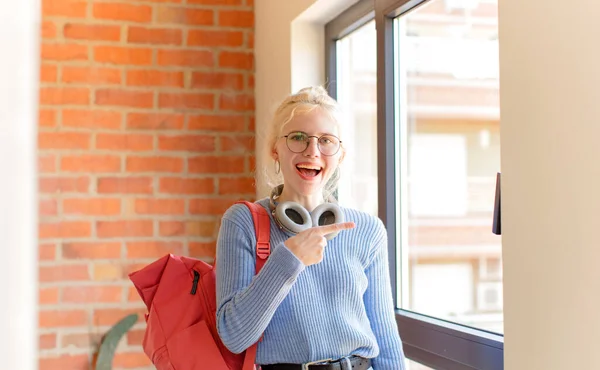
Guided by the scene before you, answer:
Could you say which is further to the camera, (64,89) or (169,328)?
(64,89)

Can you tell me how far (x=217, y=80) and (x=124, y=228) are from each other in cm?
68

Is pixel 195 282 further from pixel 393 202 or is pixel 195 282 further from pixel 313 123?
pixel 393 202

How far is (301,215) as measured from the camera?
1458 millimetres

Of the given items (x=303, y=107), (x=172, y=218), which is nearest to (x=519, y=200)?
(x=303, y=107)

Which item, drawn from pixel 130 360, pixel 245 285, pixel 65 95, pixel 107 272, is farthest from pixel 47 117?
pixel 245 285

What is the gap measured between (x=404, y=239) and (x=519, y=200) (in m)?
0.91

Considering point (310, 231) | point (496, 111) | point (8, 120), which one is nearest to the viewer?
point (8, 120)

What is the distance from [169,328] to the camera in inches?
58.0

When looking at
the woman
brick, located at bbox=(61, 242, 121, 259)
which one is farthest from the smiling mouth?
brick, located at bbox=(61, 242, 121, 259)

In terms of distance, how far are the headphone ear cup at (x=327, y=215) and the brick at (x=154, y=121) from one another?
135 cm

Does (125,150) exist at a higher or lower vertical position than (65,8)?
lower

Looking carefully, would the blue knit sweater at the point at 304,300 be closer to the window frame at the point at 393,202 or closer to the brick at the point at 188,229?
the window frame at the point at 393,202

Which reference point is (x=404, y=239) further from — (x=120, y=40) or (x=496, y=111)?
(x=120, y=40)

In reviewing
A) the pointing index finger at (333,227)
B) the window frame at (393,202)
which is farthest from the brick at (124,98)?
the pointing index finger at (333,227)
